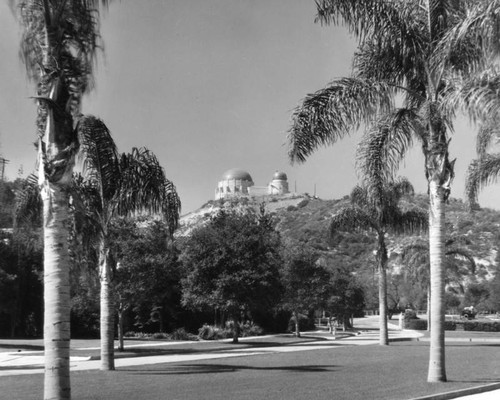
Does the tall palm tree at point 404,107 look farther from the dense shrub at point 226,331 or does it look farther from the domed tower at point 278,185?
the domed tower at point 278,185

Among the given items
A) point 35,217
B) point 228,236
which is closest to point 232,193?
point 228,236

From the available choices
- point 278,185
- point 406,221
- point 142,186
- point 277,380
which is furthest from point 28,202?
point 278,185

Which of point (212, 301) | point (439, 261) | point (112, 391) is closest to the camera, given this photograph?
point (112, 391)

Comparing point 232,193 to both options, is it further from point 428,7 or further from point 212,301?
point 428,7

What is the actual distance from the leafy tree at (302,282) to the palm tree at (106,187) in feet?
79.4

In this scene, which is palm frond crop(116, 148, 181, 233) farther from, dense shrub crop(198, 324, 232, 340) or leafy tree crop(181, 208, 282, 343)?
dense shrub crop(198, 324, 232, 340)

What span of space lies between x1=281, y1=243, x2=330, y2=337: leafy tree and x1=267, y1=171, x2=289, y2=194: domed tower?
5718 inches

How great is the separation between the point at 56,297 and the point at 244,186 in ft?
608

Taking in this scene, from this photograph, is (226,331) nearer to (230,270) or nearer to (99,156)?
(230,270)

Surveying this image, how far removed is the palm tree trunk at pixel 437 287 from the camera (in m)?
15.2

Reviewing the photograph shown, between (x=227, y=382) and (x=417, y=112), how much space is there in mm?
8167

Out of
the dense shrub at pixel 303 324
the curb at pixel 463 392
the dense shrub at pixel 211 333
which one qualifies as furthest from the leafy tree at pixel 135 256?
the dense shrub at pixel 303 324

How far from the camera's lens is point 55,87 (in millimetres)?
10078

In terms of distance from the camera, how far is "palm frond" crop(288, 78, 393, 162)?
15.5m
